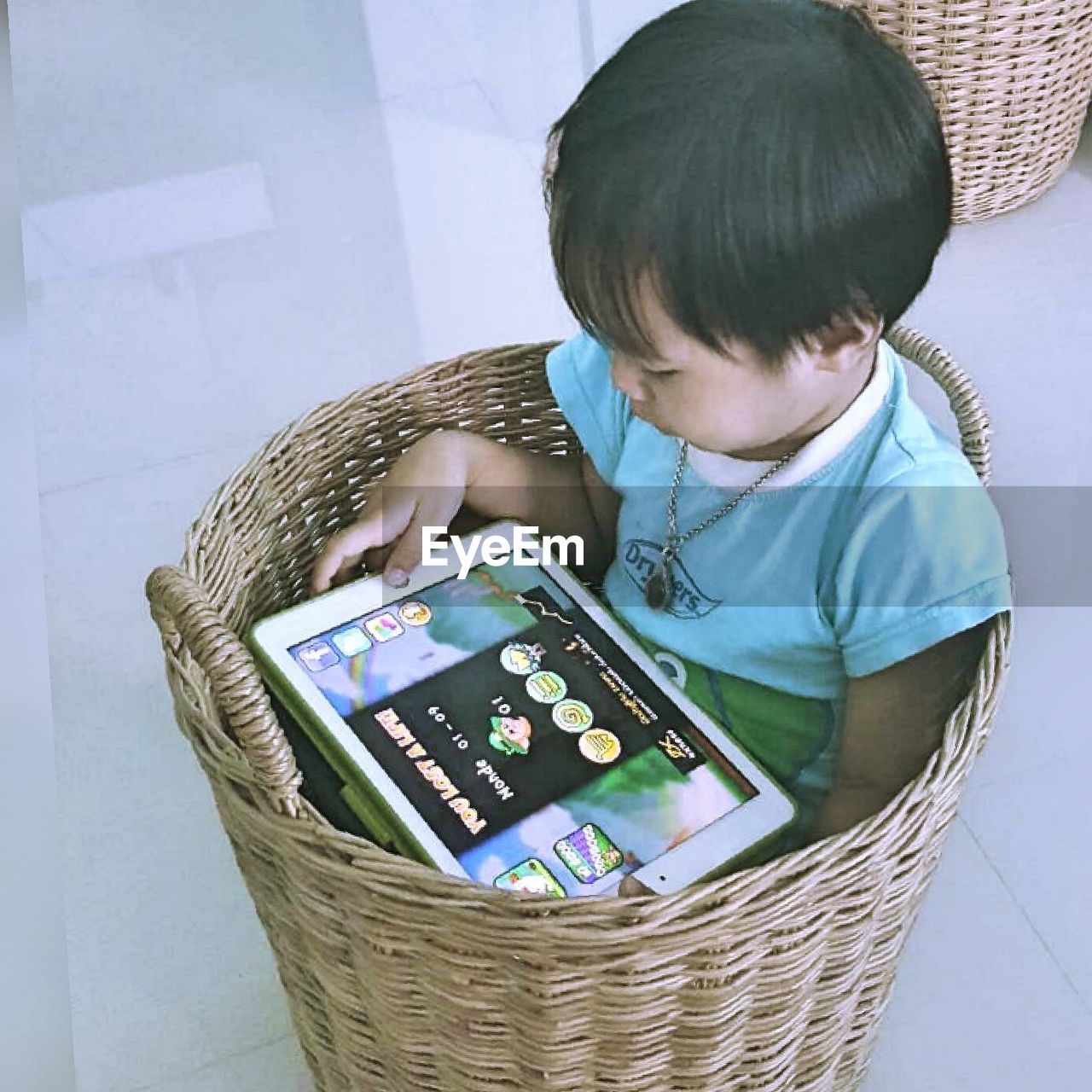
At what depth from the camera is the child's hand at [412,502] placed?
94cm

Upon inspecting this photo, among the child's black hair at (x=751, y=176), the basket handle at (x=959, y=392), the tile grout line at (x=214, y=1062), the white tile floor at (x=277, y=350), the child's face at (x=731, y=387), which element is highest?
the child's black hair at (x=751, y=176)

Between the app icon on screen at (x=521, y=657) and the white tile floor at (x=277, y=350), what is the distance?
321mm

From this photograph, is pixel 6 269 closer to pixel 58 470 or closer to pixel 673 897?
pixel 58 470

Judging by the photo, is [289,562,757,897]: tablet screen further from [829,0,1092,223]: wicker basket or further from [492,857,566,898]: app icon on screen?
[829,0,1092,223]: wicker basket

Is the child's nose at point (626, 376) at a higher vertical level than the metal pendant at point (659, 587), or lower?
higher

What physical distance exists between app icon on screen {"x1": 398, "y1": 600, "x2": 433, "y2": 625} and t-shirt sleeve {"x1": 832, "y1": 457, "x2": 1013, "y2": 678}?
26 centimetres

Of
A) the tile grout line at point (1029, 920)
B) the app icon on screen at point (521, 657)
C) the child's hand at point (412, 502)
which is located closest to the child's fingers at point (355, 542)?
the child's hand at point (412, 502)

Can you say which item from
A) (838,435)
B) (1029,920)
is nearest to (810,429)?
(838,435)

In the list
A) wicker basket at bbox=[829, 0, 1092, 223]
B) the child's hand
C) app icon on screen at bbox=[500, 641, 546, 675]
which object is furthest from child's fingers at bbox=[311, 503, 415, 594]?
wicker basket at bbox=[829, 0, 1092, 223]

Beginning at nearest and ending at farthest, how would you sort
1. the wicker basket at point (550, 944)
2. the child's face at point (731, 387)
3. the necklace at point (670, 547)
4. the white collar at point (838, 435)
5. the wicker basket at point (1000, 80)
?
the wicker basket at point (550, 944) < the child's face at point (731, 387) < the white collar at point (838, 435) < the necklace at point (670, 547) < the wicker basket at point (1000, 80)

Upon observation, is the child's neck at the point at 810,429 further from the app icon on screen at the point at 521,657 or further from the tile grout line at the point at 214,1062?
the tile grout line at the point at 214,1062

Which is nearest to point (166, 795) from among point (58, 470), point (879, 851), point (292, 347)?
point (58, 470)

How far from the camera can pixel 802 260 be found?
2.22 ft

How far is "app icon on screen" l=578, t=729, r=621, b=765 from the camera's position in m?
0.80
